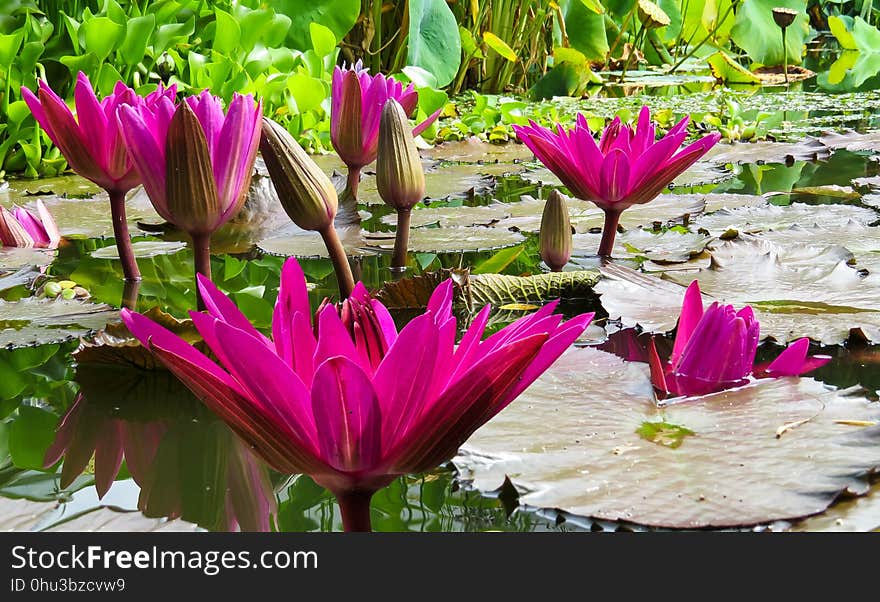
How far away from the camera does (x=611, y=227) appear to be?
46.4 inches

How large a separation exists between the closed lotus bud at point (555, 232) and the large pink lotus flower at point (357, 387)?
599mm

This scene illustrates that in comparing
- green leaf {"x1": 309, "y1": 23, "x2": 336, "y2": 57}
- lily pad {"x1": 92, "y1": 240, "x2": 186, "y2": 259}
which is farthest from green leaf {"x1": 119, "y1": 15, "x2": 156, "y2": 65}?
lily pad {"x1": 92, "y1": 240, "x2": 186, "y2": 259}

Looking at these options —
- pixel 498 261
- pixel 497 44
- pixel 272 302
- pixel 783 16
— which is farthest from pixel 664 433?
pixel 783 16

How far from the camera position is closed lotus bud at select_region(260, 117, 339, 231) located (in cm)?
81

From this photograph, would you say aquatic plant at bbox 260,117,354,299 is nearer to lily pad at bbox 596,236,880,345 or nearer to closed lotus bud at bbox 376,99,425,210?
closed lotus bud at bbox 376,99,425,210

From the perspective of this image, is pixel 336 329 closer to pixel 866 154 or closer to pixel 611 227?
pixel 611 227

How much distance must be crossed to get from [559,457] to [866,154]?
2102mm

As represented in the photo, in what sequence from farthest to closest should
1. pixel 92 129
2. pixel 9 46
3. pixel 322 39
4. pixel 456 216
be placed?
pixel 322 39, pixel 9 46, pixel 456 216, pixel 92 129

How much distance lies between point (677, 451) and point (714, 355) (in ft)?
0.41

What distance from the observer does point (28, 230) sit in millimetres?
1329

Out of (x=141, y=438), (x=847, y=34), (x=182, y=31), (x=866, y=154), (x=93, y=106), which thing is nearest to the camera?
(x=141, y=438)

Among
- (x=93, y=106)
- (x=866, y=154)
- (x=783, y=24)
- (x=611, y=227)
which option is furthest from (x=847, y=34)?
(x=93, y=106)

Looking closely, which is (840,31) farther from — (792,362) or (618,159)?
(792,362)

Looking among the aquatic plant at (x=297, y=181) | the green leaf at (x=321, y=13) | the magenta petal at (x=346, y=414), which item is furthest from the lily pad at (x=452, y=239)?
the green leaf at (x=321, y=13)
